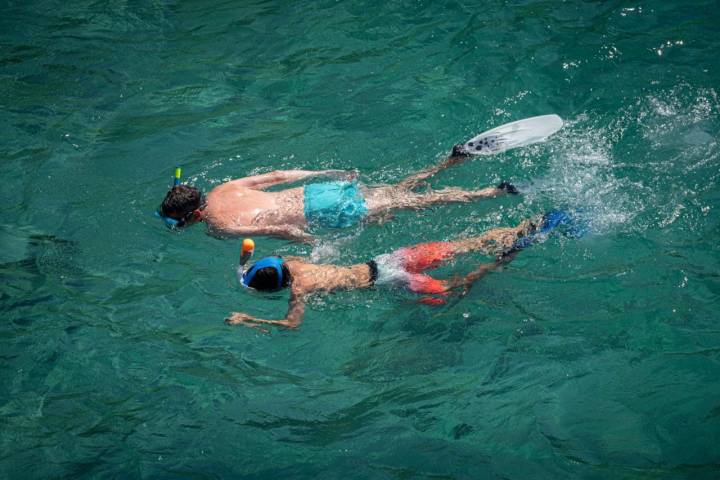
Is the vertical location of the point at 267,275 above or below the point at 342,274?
above

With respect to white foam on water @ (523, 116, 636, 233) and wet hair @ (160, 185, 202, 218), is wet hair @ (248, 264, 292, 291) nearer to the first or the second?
wet hair @ (160, 185, 202, 218)

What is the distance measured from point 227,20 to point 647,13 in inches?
234

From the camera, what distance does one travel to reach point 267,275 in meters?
5.34

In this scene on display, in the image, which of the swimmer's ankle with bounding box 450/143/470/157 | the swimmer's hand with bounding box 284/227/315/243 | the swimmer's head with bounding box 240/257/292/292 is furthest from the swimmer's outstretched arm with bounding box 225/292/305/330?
the swimmer's ankle with bounding box 450/143/470/157

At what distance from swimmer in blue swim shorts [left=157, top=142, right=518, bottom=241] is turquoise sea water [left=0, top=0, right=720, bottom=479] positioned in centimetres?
29

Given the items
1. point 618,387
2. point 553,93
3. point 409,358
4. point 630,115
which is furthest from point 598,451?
point 553,93

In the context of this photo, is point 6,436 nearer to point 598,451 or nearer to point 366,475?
point 366,475

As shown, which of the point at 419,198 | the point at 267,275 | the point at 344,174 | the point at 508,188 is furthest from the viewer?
the point at 344,174

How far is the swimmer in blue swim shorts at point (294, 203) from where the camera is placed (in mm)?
5945

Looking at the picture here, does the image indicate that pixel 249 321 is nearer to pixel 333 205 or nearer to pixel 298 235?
pixel 298 235

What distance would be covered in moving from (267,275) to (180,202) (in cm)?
110

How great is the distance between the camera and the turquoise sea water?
5.40 m

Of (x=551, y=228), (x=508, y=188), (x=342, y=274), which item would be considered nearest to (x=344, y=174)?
(x=342, y=274)

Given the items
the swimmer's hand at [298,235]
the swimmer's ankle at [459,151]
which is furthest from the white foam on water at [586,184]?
the swimmer's hand at [298,235]
